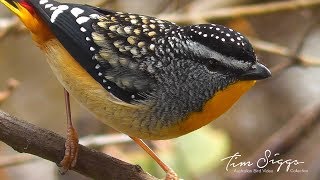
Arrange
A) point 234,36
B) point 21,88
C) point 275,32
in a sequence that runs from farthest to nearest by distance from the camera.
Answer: point 21,88 < point 275,32 < point 234,36

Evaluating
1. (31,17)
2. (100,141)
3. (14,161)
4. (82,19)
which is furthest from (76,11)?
(14,161)

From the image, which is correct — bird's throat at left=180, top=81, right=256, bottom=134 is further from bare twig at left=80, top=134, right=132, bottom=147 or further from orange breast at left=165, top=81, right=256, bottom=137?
bare twig at left=80, top=134, right=132, bottom=147

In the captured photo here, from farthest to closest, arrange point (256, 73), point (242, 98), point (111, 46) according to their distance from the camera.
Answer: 1. point (242, 98)
2. point (111, 46)
3. point (256, 73)

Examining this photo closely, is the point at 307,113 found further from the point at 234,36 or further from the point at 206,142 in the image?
the point at 234,36

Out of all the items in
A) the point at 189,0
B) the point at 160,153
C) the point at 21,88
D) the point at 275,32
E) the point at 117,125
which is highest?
the point at 275,32

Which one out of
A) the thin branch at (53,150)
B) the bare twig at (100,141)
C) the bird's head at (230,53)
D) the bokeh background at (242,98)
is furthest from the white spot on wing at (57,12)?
the bokeh background at (242,98)

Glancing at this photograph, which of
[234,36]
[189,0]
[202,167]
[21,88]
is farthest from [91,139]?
[21,88]

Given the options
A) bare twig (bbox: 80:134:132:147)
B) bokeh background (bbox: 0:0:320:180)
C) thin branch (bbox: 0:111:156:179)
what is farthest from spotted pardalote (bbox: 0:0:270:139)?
bokeh background (bbox: 0:0:320:180)

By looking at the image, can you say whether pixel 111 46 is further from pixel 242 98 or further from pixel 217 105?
pixel 242 98
